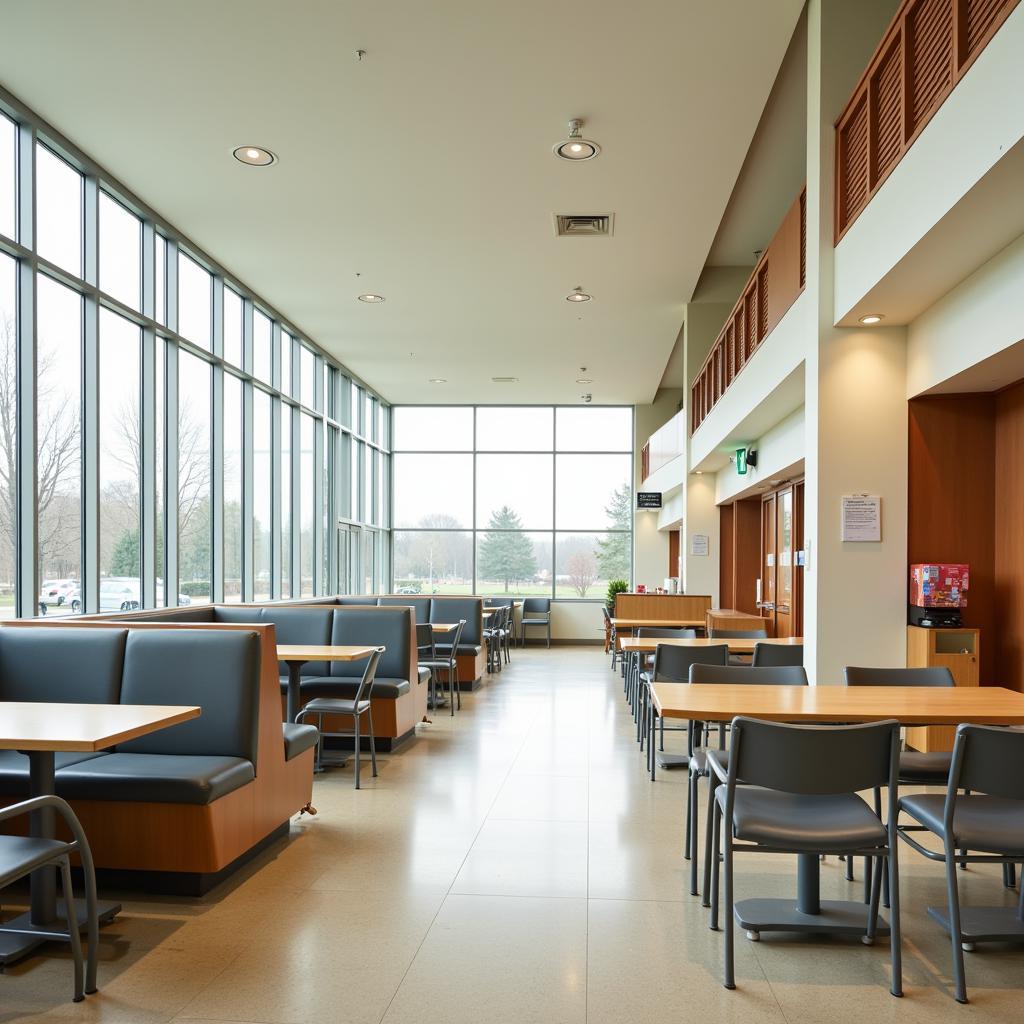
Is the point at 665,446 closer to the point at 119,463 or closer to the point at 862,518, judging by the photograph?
the point at 862,518

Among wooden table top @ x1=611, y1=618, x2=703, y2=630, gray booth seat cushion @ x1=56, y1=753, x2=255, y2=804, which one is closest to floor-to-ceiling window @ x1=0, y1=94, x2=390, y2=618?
gray booth seat cushion @ x1=56, y1=753, x2=255, y2=804

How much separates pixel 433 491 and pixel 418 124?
10.8 m

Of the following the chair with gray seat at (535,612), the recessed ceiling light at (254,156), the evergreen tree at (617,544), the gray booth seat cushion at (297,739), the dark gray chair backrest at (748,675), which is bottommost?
the chair with gray seat at (535,612)

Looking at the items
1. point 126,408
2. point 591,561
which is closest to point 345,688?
point 126,408

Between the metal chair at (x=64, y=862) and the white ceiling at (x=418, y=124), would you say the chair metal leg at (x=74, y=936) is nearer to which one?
the metal chair at (x=64, y=862)

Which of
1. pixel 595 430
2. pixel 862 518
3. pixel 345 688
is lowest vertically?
pixel 345 688

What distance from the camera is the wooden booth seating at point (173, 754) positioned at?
11.5 ft

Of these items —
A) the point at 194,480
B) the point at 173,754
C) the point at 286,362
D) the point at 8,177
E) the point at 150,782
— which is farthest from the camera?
the point at 286,362

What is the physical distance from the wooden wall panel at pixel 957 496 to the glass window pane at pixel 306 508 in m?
7.84

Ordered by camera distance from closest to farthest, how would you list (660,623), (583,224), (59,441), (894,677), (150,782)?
(150,782), (894,677), (59,441), (583,224), (660,623)

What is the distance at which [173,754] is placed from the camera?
394cm

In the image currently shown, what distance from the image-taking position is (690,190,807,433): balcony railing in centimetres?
628

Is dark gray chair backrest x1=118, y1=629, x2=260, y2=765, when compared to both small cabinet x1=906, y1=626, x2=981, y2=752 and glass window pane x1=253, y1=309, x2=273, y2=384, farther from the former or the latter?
glass window pane x1=253, y1=309, x2=273, y2=384

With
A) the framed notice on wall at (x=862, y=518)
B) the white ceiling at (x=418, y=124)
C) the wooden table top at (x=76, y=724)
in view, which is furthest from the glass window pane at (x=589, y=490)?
the wooden table top at (x=76, y=724)
